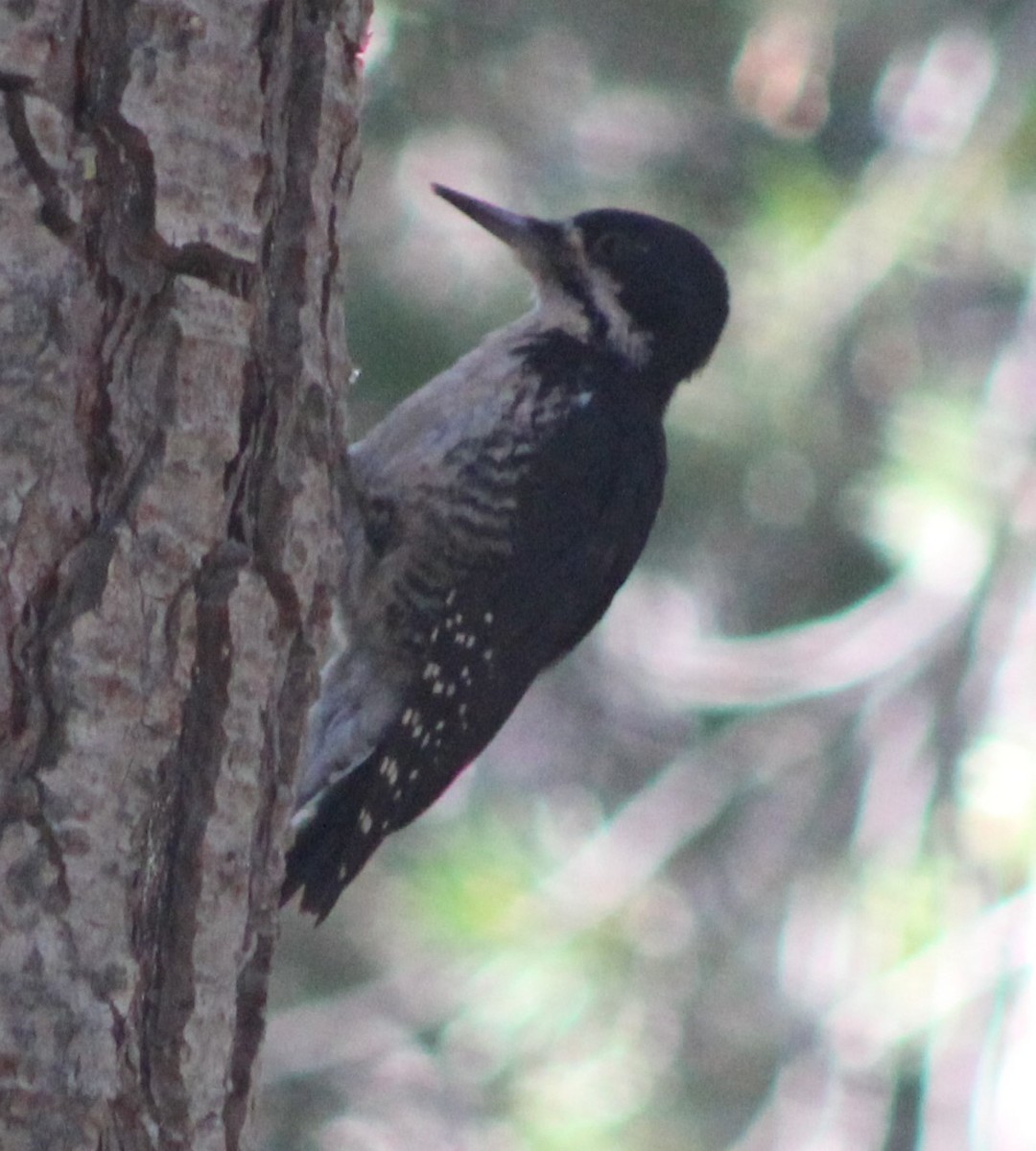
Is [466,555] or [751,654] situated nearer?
[466,555]

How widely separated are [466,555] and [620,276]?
630 millimetres

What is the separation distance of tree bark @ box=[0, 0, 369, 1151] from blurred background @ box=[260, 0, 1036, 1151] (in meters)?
2.23

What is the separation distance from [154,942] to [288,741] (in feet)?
0.83

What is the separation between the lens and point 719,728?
601 centimetres

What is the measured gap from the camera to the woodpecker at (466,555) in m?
3.19

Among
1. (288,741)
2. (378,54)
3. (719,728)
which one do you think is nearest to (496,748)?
(719,728)

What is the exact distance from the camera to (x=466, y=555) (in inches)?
129

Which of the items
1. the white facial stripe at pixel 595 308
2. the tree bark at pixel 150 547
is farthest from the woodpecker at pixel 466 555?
the tree bark at pixel 150 547

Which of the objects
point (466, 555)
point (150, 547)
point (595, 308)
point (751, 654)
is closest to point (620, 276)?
point (595, 308)

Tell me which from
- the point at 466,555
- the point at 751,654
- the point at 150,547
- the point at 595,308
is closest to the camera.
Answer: the point at 150,547

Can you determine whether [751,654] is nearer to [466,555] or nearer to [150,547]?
[466,555]

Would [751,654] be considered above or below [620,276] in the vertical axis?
below

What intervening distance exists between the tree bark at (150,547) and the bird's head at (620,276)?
154 cm

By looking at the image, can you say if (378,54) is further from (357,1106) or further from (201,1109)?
(201,1109)
